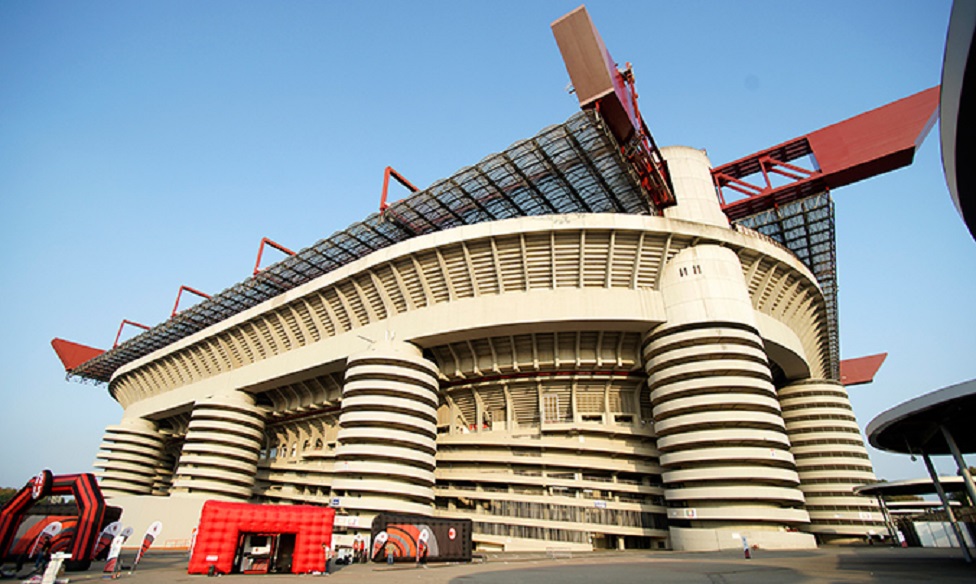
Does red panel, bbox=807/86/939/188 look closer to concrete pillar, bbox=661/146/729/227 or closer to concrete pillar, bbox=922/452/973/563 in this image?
concrete pillar, bbox=661/146/729/227

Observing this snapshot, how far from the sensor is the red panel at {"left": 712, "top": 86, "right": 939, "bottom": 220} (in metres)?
31.8

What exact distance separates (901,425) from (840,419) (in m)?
35.3

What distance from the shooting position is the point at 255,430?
153ft

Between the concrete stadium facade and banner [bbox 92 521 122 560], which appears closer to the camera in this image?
banner [bbox 92 521 122 560]

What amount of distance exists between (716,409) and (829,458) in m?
23.6

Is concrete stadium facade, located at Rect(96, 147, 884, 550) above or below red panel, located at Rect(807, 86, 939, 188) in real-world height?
below

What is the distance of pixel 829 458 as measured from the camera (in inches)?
1663

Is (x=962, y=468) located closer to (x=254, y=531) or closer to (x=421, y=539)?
(x=421, y=539)

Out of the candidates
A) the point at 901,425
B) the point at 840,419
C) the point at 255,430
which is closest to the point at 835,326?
the point at 840,419

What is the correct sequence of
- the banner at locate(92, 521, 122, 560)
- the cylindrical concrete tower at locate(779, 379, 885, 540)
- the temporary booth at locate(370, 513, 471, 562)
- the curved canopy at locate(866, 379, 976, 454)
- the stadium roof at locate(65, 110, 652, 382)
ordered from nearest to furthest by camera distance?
the curved canopy at locate(866, 379, 976, 454) < the banner at locate(92, 521, 122, 560) < the temporary booth at locate(370, 513, 471, 562) < the stadium roof at locate(65, 110, 652, 382) < the cylindrical concrete tower at locate(779, 379, 885, 540)

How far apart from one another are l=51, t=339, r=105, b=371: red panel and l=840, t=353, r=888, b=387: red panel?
110636 mm

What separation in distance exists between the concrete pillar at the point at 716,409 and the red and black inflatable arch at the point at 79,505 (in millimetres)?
27138

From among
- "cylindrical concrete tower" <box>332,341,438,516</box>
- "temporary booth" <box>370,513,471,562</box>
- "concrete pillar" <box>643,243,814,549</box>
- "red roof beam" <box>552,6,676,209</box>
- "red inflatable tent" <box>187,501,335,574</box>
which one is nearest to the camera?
"red inflatable tent" <box>187,501,335,574</box>

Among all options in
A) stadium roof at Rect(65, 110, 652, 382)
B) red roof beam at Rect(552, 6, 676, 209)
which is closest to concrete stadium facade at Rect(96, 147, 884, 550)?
stadium roof at Rect(65, 110, 652, 382)
